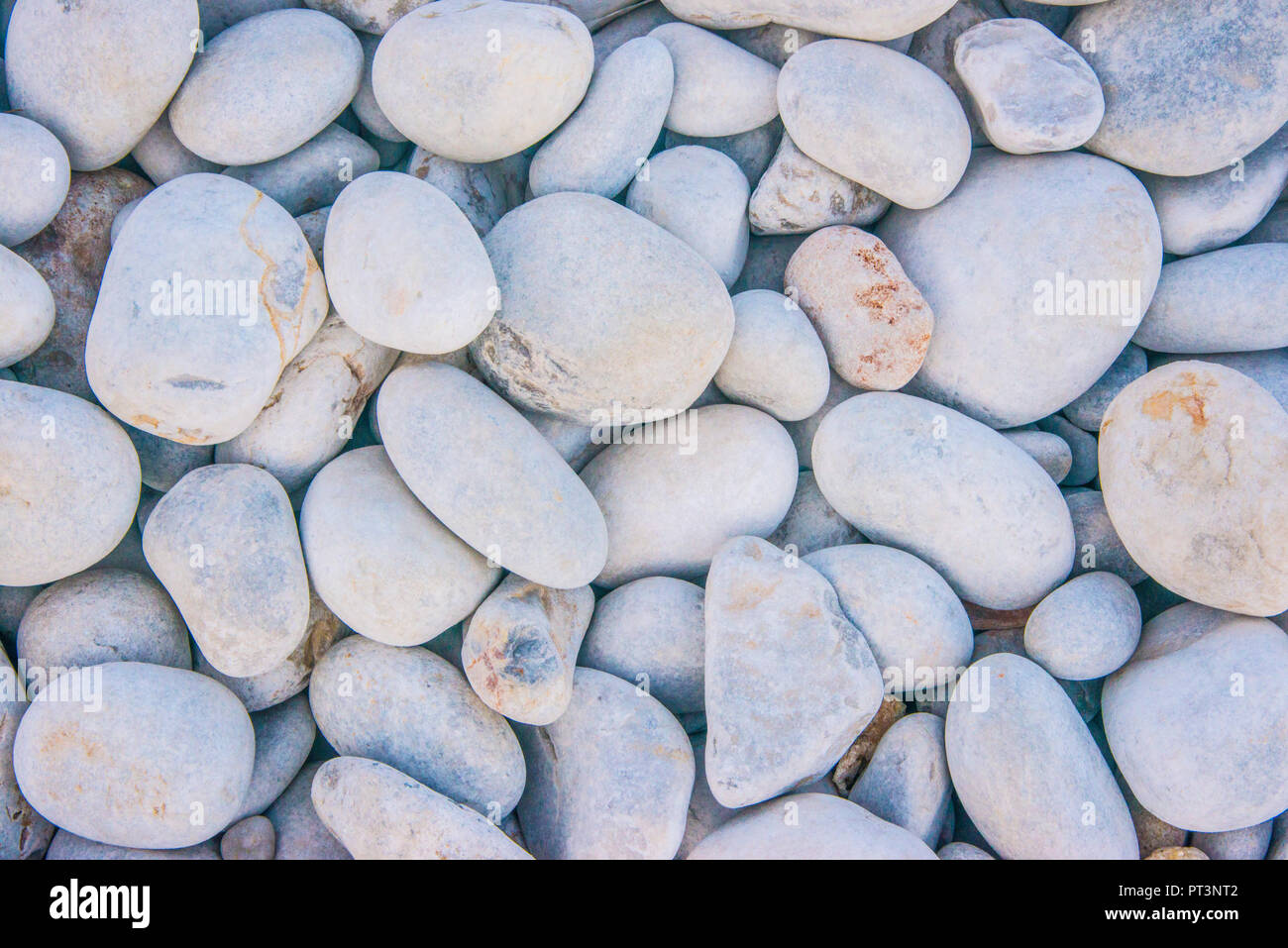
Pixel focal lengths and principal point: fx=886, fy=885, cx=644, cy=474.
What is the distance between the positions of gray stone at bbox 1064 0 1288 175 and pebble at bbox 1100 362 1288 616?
0.70 m

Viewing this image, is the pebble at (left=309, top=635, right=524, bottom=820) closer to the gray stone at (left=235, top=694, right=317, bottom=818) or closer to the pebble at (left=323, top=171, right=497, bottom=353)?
the gray stone at (left=235, top=694, right=317, bottom=818)

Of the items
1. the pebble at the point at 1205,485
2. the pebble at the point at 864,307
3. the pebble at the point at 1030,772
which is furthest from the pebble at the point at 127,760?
the pebble at the point at 1205,485

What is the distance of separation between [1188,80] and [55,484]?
312 cm

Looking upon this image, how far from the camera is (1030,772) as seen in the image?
6.89ft

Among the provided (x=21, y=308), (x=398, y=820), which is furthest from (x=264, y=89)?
(x=398, y=820)

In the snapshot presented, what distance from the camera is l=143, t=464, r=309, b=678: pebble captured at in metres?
2.08

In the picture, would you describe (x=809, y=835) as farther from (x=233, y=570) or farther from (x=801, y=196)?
(x=801, y=196)

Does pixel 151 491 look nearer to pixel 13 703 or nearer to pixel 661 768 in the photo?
pixel 13 703

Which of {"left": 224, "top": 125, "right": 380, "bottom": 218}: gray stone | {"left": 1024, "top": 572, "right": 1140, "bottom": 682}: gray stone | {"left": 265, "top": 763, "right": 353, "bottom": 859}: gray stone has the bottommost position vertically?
{"left": 265, "top": 763, "right": 353, "bottom": 859}: gray stone

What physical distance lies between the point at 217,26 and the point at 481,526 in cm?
175

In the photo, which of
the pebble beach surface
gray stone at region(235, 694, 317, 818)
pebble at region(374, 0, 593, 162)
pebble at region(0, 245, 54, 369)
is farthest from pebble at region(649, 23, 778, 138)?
gray stone at region(235, 694, 317, 818)

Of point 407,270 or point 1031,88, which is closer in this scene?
point 407,270

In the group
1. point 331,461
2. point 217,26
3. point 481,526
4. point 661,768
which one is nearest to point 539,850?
point 661,768

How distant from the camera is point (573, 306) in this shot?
2270 mm
